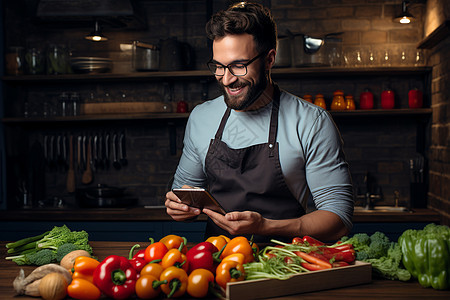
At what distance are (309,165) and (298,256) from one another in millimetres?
788

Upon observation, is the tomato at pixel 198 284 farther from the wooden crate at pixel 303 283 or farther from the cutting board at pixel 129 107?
the cutting board at pixel 129 107

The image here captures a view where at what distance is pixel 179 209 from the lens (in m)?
1.92

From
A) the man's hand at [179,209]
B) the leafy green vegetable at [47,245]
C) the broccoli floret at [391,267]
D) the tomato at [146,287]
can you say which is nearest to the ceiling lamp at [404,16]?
the man's hand at [179,209]

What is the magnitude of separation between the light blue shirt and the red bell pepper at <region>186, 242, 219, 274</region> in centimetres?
77

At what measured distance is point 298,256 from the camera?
1.40 metres

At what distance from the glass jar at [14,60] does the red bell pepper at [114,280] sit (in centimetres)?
346

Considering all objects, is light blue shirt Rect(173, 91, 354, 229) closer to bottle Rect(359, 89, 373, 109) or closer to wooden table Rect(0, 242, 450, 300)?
wooden table Rect(0, 242, 450, 300)

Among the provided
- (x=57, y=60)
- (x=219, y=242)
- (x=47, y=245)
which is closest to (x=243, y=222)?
(x=219, y=242)

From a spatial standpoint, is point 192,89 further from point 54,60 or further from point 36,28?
point 36,28

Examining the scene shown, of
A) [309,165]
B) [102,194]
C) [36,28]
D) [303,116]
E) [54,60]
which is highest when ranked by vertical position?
[36,28]

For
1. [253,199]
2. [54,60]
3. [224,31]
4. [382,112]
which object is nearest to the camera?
[224,31]

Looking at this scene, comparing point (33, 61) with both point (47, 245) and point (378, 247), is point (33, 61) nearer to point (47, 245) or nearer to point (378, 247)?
point (47, 245)

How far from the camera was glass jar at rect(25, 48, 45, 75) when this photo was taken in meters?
4.29

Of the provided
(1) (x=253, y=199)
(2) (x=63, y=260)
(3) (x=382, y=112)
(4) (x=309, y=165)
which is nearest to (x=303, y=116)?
(4) (x=309, y=165)
